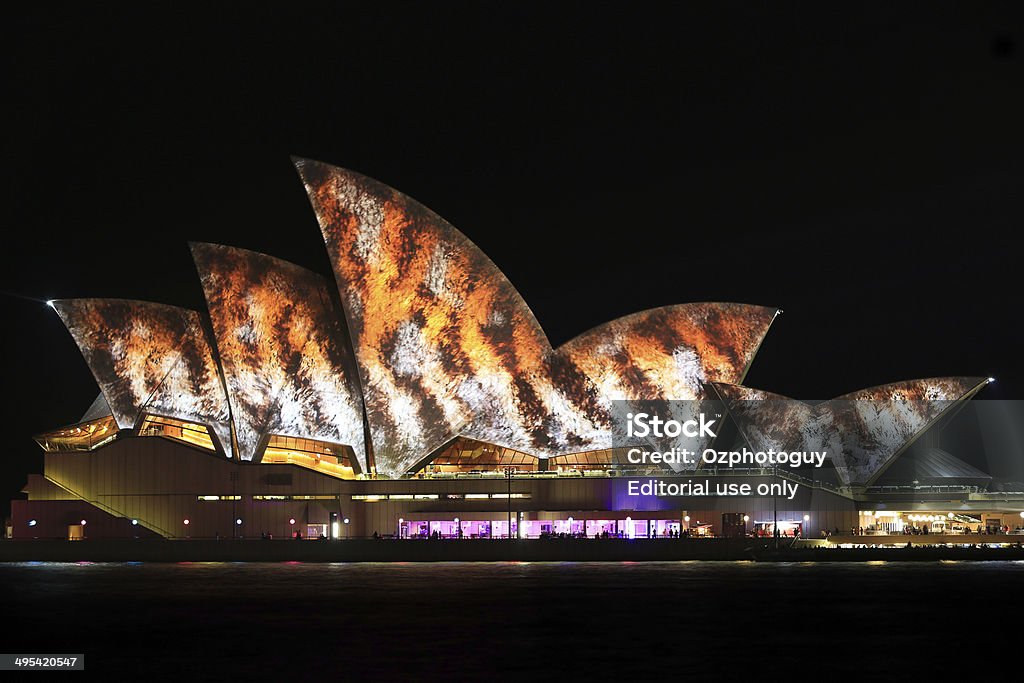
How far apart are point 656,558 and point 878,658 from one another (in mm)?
36878

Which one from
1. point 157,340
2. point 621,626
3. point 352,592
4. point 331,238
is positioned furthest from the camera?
point 157,340

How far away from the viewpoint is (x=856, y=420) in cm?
7625

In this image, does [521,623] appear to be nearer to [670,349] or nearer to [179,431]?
[670,349]

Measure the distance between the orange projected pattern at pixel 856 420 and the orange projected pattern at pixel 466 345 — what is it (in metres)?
2.88

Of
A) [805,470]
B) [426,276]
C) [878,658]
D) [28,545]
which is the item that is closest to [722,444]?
[805,470]

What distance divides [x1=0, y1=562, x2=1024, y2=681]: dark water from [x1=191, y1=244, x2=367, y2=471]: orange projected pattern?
46.8ft

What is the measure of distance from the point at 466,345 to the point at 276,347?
941 cm

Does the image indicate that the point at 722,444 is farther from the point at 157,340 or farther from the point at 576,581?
the point at 157,340

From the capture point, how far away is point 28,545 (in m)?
75.7

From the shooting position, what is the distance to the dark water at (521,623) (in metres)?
33.1

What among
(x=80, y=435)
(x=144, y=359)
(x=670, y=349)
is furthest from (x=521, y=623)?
(x=80, y=435)

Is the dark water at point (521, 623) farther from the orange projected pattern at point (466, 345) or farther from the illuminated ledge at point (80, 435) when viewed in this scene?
the illuminated ledge at point (80, 435)

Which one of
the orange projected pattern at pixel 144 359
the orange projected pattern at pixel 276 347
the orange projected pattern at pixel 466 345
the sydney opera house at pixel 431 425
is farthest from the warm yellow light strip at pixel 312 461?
the orange projected pattern at pixel 144 359

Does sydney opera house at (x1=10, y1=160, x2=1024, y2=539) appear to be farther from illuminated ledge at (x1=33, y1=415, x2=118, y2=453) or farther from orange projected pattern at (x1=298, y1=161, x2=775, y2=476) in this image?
illuminated ledge at (x1=33, y1=415, x2=118, y2=453)
